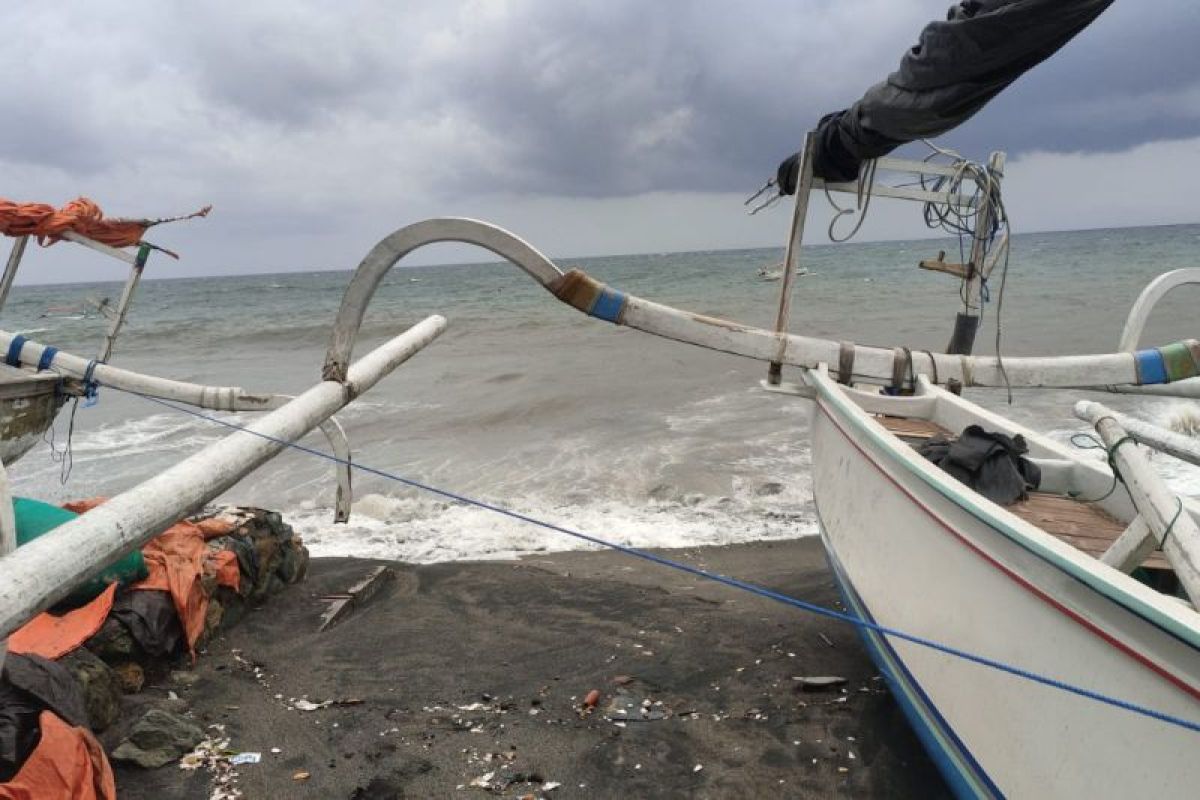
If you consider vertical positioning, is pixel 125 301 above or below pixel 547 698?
above

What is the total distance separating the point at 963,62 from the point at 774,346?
6.45 feet

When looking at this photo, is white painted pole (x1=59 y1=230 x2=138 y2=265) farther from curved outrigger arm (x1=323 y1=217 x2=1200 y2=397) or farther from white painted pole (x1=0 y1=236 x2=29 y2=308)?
curved outrigger arm (x1=323 y1=217 x2=1200 y2=397)

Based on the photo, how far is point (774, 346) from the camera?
203 inches

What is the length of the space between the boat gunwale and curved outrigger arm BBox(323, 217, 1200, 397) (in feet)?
4.99

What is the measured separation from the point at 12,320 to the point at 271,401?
4902 cm

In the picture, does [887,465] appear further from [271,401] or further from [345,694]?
[271,401]

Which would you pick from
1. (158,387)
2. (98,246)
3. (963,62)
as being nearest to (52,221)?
(98,246)

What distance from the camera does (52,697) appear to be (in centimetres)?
306

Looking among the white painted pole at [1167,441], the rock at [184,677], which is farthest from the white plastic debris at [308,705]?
the white painted pole at [1167,441]

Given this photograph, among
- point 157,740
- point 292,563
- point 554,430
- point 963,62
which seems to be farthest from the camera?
point 554,430

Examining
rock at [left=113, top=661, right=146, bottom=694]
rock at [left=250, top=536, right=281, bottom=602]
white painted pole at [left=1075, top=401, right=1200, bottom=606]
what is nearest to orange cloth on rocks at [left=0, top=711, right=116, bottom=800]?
rock at [left=113, top=661, right=146, bottom=694]

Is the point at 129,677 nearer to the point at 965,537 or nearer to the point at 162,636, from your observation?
the point at 162,636

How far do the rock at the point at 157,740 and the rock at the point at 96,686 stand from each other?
146 millimetres

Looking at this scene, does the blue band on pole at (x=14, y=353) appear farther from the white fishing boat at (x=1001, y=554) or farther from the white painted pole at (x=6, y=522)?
the white painted pole at (x=6, y=522)
